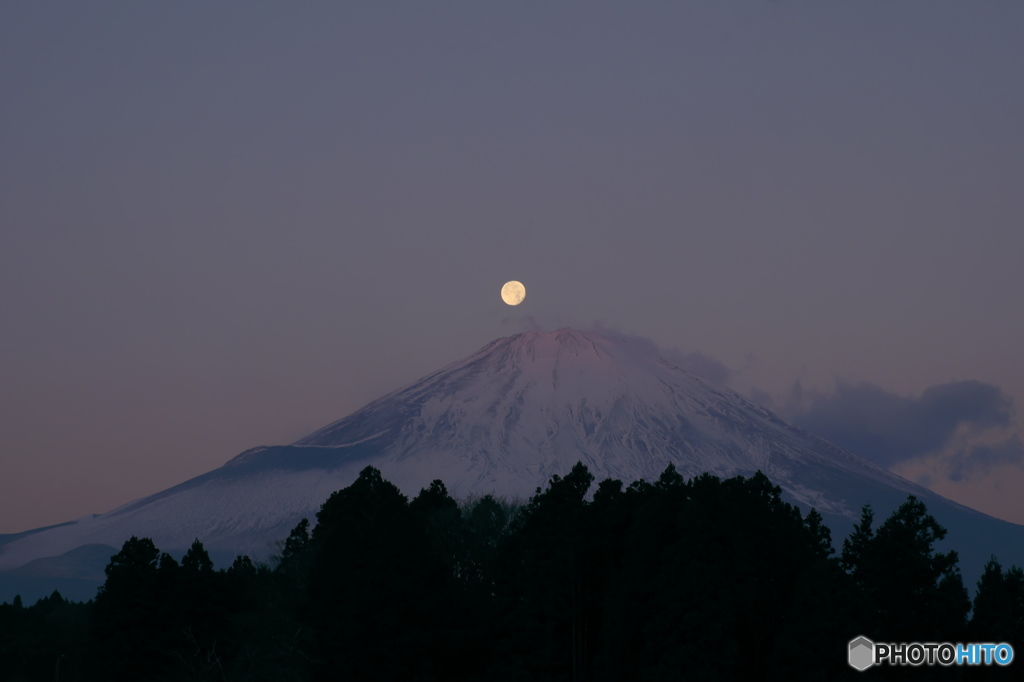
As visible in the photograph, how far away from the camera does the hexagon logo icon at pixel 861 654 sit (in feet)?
150

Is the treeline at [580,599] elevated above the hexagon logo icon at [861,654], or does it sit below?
above

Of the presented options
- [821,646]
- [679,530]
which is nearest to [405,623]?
[679,530]

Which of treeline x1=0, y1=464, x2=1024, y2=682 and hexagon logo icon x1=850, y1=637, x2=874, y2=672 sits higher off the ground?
treeline x1=0, y1=464, x2=1024, y2=682

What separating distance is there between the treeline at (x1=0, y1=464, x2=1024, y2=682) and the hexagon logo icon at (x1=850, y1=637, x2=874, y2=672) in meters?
0.33

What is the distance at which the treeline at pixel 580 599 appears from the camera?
158ft

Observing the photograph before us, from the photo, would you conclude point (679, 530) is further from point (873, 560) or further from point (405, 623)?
point (405, 623)

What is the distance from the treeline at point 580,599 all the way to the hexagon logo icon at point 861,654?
0.33 metres

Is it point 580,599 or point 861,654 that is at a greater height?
point 580,599

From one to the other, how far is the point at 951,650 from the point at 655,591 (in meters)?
11.7

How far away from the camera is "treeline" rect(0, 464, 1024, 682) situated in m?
48.2

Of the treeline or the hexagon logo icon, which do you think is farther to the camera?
the treeline

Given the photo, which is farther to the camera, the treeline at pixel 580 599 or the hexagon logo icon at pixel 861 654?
the treeline at pixel 580 599

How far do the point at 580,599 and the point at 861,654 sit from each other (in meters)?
14.1

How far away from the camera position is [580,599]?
56000 mm
